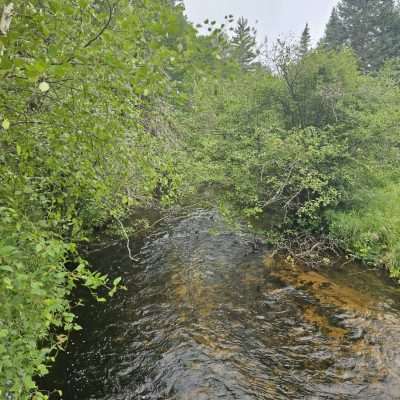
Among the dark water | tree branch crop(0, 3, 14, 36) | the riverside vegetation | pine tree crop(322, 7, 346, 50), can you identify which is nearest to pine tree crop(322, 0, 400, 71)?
pine tree crop(322, 7, 346, 50)

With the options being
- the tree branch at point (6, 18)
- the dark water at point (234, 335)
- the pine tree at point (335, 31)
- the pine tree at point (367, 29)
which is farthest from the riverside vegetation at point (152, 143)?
the pine tree at point (335, 31)

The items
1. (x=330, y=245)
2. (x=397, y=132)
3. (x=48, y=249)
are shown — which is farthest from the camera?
(x=397, y=132)

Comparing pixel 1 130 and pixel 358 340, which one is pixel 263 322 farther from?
pixel 1 130

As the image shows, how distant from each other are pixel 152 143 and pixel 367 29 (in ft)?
130

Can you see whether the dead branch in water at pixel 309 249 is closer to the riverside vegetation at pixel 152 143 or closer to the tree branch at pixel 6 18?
the riverside vegetation at pixel 152 143

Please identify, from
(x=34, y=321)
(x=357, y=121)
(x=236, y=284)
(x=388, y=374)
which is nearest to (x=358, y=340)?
(x=388, y=374)

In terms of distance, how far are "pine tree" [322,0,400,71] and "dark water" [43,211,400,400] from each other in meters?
30.6

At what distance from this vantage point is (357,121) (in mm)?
10852

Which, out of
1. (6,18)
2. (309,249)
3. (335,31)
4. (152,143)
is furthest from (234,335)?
(335,31)

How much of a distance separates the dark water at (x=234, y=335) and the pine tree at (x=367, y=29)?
3058cm

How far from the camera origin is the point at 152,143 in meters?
4.59

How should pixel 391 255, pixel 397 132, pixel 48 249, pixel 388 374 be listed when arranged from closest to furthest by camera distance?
pixel 48 249, pixel 388 374, pixel 391 255, pixel 397 132

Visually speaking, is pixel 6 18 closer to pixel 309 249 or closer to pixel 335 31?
pixel 309 249

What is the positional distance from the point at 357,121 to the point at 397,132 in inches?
50.9
